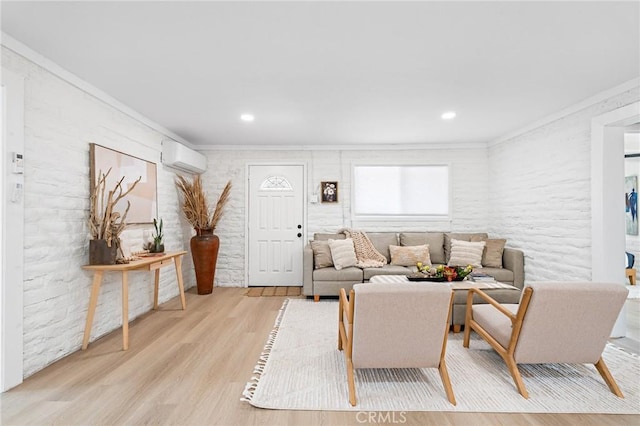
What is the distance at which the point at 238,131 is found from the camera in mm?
→ 4625

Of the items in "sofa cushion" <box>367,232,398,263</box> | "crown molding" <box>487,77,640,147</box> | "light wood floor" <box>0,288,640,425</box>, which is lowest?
"light wood floor" <box>0,288,640,425</box>

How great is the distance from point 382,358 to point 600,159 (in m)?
3.00

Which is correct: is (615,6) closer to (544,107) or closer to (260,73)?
(544,107)

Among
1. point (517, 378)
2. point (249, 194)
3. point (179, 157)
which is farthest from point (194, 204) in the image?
point (517, 378)

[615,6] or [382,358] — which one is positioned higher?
[615,6]

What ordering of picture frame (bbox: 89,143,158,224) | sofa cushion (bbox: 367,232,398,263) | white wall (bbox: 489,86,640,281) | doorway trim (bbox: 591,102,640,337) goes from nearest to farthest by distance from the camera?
picture frame (bbox: 89,143,158,224) < doorway trim (bbox: 591,102,640,337) < white wall (bbox: 489,86,640,281) < sofa cushion (bbox: 367,232,398,263)

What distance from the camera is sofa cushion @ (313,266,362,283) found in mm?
4504

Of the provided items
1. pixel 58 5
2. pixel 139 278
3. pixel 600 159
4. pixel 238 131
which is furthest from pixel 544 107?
pixel 139 278

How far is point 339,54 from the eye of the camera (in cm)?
239

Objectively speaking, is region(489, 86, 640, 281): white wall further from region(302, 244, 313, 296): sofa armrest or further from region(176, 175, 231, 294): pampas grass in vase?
region(176, 175, 231, 294): pampas grass in vase

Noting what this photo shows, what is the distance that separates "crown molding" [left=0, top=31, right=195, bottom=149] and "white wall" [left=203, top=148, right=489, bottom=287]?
5.13 ft

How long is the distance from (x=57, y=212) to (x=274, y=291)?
3.19m

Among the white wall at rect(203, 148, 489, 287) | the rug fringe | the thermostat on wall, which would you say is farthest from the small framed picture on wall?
the thermostat on wall

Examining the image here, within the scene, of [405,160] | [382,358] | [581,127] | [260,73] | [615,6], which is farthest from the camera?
[405,160]
